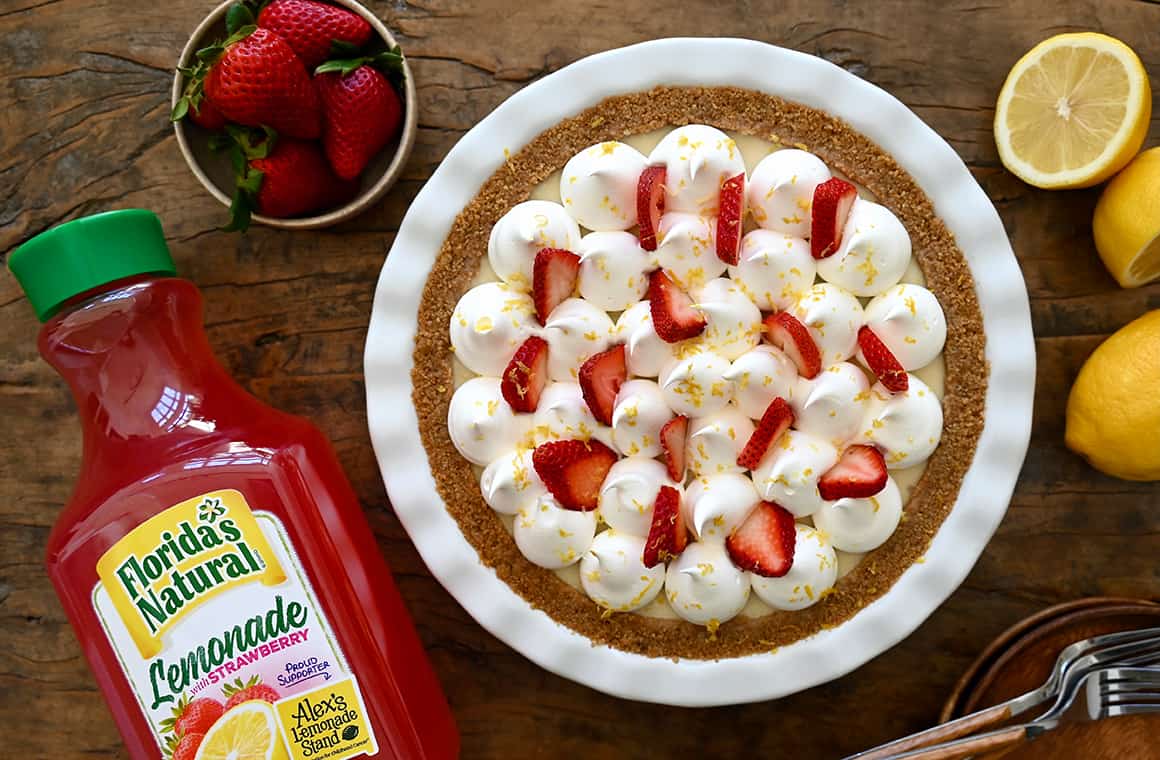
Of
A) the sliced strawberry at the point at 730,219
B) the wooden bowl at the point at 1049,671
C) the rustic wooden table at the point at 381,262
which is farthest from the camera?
the rustic wooden table at the point at 381,262

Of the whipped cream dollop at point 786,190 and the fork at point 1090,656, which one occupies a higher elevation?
the whipped cream dollop at point 786,190

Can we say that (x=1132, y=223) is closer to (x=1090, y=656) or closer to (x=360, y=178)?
(x=1090, y=656)

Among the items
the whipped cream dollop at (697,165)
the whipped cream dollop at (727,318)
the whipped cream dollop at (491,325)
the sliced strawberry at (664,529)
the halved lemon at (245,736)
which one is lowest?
the halved lemon at (245,736)

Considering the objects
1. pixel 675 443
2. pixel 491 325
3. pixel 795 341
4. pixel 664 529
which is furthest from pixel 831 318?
pixel 491 325

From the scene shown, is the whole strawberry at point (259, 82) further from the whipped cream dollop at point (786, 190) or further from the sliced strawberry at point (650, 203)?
the whipped cream dollop at point (786, 190)

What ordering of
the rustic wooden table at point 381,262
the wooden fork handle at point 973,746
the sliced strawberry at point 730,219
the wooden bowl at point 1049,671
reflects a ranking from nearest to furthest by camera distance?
1. the wooden fork handle at point 973,746
2. the sliced strawberry at point 730,219
3. the wooden bowl at point 1049,671
4. the rustic wooden table at point 381,262

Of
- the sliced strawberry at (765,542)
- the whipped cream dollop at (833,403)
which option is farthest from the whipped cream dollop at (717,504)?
the whipped cream dollop at (833,403)

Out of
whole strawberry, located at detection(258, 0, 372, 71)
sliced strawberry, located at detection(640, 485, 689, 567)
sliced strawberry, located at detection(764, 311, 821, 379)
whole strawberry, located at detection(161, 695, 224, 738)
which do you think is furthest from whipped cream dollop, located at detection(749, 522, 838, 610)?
whole strawberry, located at detection(258, 0, 372, 71)
